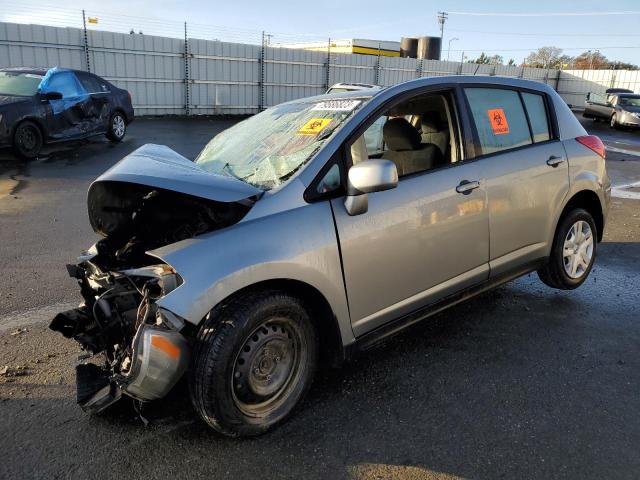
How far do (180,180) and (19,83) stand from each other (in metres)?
10.2

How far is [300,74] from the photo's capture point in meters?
23.2

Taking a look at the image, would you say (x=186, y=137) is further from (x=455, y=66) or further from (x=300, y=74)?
(x=455, y=66)

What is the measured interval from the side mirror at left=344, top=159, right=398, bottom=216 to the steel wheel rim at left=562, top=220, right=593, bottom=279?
91.8 inches

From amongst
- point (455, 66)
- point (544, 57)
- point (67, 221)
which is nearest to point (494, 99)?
point (67, 221)

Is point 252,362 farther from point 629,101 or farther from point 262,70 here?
point 629,101

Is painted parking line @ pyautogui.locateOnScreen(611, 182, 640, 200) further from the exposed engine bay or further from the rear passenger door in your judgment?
the exposed engine bay

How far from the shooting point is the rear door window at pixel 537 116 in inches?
166

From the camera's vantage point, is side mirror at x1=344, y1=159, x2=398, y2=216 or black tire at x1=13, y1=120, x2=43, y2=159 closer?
side mirror at x1=344, y1=159, x2=398, y2=216

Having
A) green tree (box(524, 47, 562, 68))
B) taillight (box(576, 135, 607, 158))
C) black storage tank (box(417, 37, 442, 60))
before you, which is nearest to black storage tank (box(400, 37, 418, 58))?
black storage tank (box(417, 37, 442, 60))

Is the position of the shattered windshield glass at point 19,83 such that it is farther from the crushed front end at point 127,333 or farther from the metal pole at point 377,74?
the metal pole at point 377,74

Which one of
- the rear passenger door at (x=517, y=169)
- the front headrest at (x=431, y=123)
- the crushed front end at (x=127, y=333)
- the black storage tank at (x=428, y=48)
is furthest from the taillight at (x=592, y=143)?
the black storage tank at (x=428, y=48)

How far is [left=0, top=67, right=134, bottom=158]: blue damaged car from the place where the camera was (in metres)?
10.2

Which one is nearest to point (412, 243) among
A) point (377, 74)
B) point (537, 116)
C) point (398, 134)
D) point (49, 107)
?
point (398, 134)

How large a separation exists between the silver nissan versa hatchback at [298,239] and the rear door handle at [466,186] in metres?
0.03
